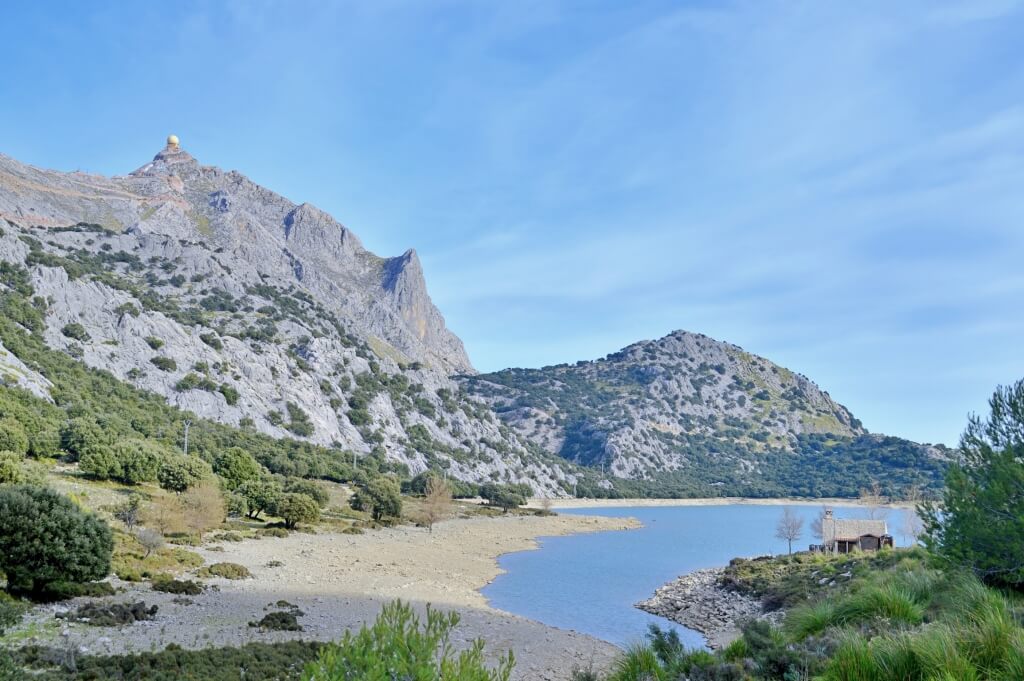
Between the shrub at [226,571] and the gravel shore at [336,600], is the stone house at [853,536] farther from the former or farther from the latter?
the shrub at [226,571]

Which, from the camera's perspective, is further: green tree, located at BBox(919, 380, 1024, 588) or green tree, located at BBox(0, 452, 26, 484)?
green tree, located at BBox(0, 452, 26, 484)

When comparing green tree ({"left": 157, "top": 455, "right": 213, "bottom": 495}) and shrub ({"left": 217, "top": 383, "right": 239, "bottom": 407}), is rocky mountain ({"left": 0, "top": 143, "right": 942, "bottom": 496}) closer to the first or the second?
shrub ({"left": 217, "top": 383, "right": 239, "bottom": 407})

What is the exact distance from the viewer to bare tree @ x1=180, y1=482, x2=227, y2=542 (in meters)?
41.9

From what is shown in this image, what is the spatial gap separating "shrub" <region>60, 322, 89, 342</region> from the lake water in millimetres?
65240

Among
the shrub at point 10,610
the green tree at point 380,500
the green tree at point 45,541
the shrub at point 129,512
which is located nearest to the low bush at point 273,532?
the shrub at point 129,512

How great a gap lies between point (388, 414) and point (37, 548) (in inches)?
3976

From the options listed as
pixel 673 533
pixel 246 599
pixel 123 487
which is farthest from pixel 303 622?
pixel 673 533

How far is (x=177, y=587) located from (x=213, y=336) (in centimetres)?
8276

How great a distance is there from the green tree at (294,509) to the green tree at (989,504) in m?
47.6

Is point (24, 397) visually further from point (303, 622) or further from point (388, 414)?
point (388, 414)

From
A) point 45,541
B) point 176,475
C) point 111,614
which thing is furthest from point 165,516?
point 111,614

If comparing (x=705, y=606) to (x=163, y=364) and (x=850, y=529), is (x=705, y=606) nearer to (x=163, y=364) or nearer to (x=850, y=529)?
(x=850, y=529)

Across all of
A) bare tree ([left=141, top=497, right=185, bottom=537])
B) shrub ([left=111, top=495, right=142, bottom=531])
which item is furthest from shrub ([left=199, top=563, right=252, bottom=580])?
bare tree ([left=141, top=497, right=185, bottom=537])

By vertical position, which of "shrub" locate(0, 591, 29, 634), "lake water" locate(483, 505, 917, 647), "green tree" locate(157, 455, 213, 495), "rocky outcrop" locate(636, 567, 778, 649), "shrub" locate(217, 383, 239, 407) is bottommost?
"lake water" locate(483, 505, 917, 647)
